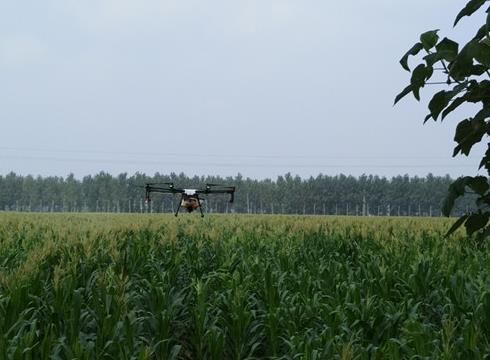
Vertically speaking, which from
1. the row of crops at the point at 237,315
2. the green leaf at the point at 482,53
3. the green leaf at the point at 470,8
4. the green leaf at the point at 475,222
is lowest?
the row of crops at the point at 237,315

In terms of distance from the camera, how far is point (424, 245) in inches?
421

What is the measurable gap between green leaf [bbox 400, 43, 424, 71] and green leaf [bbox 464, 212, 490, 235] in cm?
67

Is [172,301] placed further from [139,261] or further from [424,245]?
[424,245]

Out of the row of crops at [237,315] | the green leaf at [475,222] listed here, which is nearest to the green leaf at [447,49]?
the green leaf at [475,222]

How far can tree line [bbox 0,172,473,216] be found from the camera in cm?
14475

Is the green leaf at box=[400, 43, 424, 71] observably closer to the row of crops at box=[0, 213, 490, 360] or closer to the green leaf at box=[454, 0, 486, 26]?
the green leaf at box=[454, 0, 486, 26]

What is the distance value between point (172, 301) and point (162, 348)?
2.90 feet

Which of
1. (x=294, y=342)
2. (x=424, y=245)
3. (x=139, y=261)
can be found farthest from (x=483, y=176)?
(x=424, y=245)

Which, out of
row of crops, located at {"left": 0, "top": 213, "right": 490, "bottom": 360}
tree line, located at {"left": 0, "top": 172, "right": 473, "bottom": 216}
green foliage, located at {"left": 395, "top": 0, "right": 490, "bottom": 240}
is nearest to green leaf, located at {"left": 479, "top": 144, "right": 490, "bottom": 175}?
green foliage, located at {"left": 395, "top": 0, "right": 490, "bottom": 240}

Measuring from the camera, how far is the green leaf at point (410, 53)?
1.70 m

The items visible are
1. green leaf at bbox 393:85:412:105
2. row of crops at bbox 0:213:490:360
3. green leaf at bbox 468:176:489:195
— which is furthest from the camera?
row of crops at bbox 0:213:490:360

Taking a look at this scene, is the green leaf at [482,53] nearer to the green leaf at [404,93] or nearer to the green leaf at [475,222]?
the green leaf at [404,93]

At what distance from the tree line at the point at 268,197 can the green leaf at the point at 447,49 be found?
136611 millimetres

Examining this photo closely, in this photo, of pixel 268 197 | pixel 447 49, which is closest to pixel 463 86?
pixel 447 49
